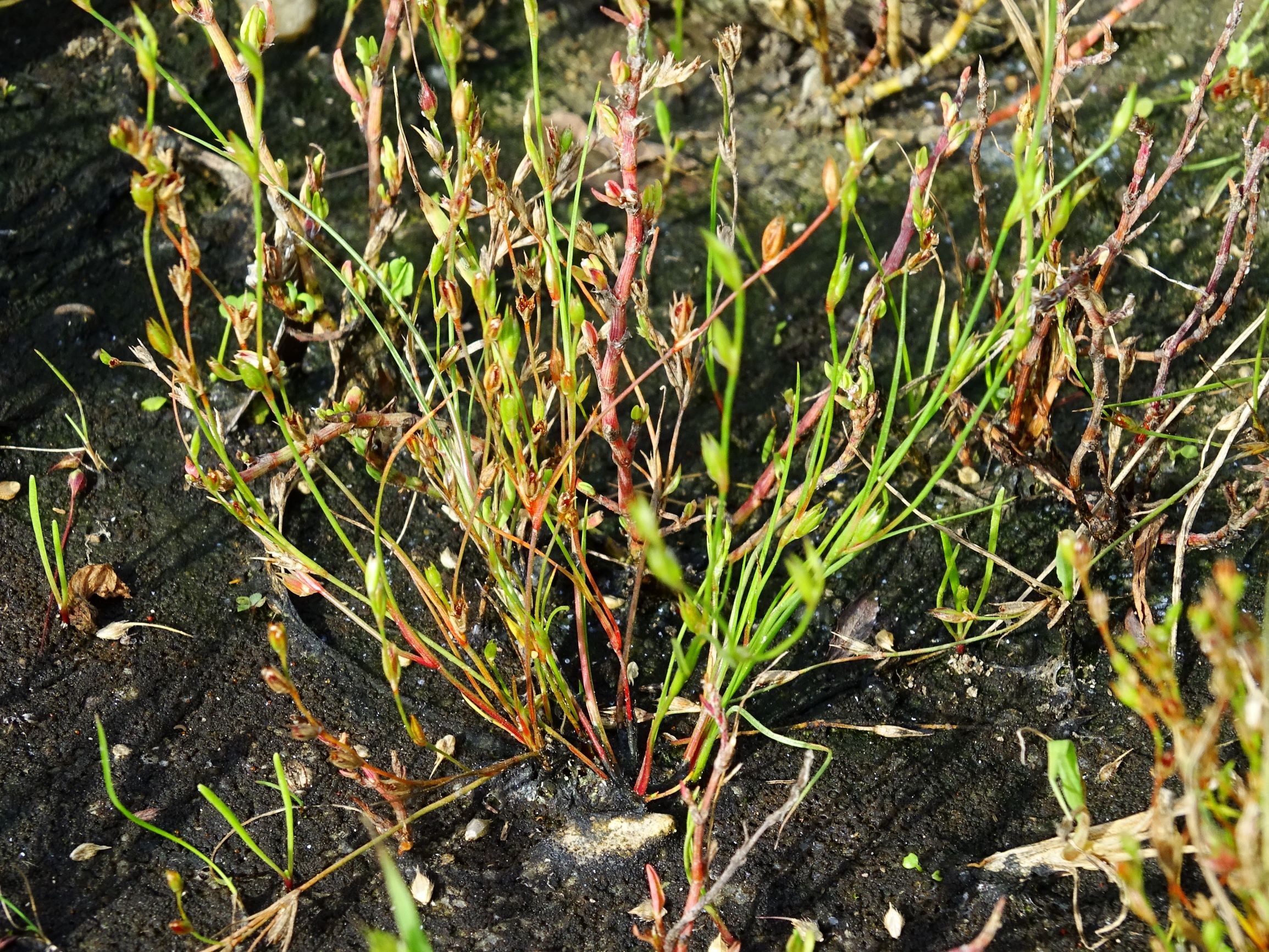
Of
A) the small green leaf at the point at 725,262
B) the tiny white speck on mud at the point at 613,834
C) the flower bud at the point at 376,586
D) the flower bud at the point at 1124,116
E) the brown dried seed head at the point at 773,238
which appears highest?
the small green leaf at the point at 725,262

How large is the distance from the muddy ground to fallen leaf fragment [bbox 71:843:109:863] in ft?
0.03

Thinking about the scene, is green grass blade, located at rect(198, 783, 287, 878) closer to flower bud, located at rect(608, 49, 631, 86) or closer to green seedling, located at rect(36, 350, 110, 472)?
green seedling, located at rect(36, 350, 110, 472)

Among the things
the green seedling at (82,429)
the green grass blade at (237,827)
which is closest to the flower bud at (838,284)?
the green grass blade at (237,827)

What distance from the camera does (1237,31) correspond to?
2420mm

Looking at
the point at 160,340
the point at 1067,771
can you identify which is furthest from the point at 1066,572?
the point at 160,340

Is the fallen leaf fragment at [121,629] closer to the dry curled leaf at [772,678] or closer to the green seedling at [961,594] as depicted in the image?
the dry curled leaf at [772,678]

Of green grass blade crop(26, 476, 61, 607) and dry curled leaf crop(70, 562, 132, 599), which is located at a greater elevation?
green grass blade crop(26, 476, 61, 607)

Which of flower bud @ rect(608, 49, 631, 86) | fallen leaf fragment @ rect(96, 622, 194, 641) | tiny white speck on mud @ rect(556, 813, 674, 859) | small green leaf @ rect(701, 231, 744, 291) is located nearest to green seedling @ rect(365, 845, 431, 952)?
small green leaf @ rect(701, 231, 744, 291)

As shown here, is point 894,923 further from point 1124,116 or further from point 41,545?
point 41,545

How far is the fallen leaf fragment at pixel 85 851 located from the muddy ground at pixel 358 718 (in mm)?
10

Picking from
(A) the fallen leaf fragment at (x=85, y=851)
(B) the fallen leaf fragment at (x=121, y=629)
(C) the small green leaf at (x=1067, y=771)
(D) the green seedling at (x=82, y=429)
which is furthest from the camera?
(D) the green seedling at (x=82, y=429)

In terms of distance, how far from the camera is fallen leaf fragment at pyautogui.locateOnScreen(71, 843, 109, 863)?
1349 mm

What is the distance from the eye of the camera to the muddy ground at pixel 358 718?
1.34m

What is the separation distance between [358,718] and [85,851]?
377mm
